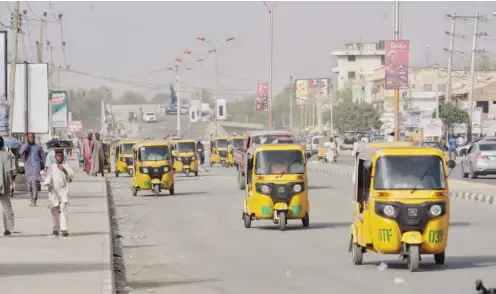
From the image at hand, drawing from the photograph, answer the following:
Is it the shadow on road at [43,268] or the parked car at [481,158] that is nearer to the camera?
the shadow on road at [43,268]

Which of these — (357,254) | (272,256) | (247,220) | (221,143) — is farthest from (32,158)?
(221,143)

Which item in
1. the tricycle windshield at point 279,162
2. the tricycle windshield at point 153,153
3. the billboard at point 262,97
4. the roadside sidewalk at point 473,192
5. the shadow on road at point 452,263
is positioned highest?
the billboard at point 262,97

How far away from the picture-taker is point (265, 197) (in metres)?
24.3

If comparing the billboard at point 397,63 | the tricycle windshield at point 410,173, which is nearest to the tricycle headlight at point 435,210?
the tricycle windshield at point 410,173

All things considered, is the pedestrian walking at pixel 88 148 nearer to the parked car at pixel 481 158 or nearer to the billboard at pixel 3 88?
the billboard at pixel 3 88

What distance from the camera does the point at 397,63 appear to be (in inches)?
1522

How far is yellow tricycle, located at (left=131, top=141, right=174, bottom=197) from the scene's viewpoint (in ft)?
130

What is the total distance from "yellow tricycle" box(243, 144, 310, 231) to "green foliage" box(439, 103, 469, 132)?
71.9 metres

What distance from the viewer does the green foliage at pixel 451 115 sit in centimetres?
9625

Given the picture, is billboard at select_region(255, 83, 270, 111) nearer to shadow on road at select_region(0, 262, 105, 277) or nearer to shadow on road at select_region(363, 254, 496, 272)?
shadow on road at select_region(363, 254, 496, 272)

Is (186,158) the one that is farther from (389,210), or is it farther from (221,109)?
(221,109)

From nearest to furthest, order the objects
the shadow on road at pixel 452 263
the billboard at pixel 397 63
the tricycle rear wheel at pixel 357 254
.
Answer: the shadow on road at pixel 452 263, the tricycle rear wheel at pixel 357 254, the billboard at pixel 397 63

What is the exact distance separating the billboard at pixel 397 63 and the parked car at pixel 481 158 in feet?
28.1

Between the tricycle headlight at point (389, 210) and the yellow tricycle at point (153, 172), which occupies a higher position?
the tricycle headlight at point (389, 210)
